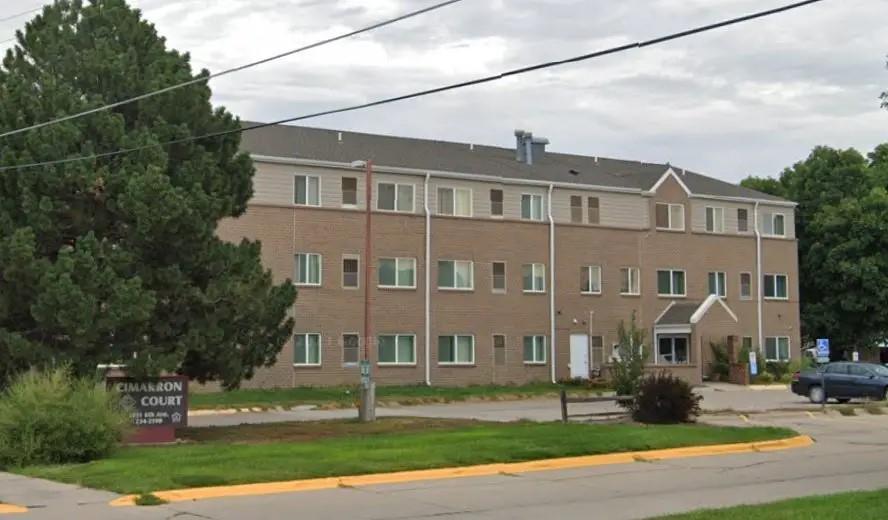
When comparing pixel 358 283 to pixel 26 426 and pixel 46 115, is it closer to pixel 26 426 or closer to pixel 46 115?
pixel 46 115

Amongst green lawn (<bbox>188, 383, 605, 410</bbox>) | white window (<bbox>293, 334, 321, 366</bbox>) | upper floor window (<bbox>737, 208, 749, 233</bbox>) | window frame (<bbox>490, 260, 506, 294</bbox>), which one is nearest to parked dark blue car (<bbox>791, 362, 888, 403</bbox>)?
green lawn (<bbox>188, 383, 605, 410</bbox>)

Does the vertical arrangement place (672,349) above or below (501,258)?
below

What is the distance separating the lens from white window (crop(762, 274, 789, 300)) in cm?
6172

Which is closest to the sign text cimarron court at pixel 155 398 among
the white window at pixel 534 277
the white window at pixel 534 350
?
the white window at pixel 534 350

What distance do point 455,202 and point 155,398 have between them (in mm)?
28394

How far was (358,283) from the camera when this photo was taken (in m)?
48.5

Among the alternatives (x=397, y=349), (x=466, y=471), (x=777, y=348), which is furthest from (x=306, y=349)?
(x=466, y=471)

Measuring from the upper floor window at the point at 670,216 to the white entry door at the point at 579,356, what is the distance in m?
7.53

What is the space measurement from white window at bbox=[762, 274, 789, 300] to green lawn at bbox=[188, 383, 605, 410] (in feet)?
55.4

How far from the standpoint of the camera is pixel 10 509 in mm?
14266

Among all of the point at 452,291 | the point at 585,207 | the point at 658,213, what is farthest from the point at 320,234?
the point at 658,213

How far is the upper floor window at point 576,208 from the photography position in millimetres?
54688

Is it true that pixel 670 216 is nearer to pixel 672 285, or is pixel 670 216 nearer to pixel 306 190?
pixel 672 285

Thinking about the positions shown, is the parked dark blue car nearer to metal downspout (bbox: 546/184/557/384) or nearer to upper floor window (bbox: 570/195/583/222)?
metal downspout (bbox: 546/184/557/384)
